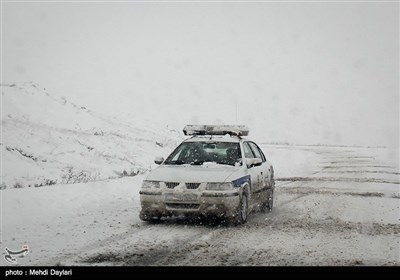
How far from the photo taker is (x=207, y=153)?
1036 cm

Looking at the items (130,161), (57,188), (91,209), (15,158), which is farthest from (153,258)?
(130,161)

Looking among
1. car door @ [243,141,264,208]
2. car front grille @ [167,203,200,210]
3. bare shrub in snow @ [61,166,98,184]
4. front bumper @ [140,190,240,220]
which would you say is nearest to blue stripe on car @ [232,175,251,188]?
front bumper @ [140,190,240,220]

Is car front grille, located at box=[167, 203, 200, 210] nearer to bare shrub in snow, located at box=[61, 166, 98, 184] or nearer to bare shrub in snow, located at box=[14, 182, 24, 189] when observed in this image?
bare shrub in snow, located at box=[14, 182, 24, 189]

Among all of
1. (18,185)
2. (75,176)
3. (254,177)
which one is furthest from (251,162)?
(75,176)

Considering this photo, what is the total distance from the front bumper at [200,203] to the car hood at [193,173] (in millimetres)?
273

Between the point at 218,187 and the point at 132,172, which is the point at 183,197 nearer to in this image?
the point at 218,187

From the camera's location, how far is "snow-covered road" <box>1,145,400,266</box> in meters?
6.55

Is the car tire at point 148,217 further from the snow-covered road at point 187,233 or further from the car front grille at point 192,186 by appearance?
the car front grille at point 192,186

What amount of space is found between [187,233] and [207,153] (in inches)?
95.8

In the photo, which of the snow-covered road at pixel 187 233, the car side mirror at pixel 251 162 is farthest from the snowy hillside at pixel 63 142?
the car side mirror at pixel 251 162

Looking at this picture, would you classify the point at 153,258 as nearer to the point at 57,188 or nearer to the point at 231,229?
the point at 231,229

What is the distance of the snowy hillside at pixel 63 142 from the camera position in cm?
1641

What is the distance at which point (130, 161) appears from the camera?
843 inches

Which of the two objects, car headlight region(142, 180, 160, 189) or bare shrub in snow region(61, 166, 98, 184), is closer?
car headlight region(142, 180, 160, 189)
